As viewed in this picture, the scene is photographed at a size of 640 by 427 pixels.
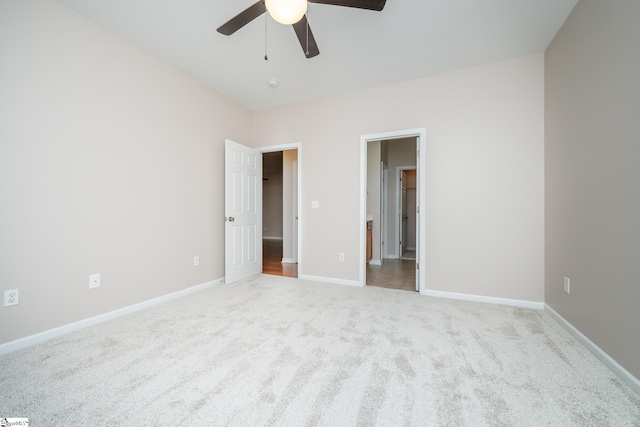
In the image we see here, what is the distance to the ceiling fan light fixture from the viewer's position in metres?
1.45

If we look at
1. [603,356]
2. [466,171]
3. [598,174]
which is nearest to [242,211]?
[466,171]

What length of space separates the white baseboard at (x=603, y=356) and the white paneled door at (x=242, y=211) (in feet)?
12.1

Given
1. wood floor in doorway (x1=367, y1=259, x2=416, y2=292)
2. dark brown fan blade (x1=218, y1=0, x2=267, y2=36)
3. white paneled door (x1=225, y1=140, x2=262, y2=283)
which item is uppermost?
dark brown fan blade (x1=218, y1=0, x2=267, y2=36)

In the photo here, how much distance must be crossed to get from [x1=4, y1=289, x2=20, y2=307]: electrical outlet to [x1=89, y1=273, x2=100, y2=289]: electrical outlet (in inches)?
17.1

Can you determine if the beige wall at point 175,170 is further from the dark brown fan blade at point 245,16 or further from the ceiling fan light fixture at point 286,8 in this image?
the ceiling fan light fixture at point 286,8

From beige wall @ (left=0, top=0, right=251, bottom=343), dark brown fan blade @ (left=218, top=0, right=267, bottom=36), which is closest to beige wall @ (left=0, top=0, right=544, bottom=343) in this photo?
beige wall @ (left=0, top=0, right=251, bottom=343)

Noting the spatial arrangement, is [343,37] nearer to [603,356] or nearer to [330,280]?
[330,280]

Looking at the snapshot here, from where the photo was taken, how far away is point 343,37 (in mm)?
2420

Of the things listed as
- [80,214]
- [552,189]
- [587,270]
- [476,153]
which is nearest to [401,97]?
[476,153]

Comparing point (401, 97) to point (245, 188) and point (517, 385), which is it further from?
point (517, 385)

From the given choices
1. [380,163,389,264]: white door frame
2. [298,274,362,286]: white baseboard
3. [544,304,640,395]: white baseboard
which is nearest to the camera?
[544,304,640,395]: white baseboard

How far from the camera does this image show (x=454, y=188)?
2.98 m

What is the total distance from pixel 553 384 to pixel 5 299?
3695 millimetres

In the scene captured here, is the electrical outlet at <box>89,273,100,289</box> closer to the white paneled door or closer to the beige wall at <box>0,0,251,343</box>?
the beige wall at <box>0,0,251,343</box>
